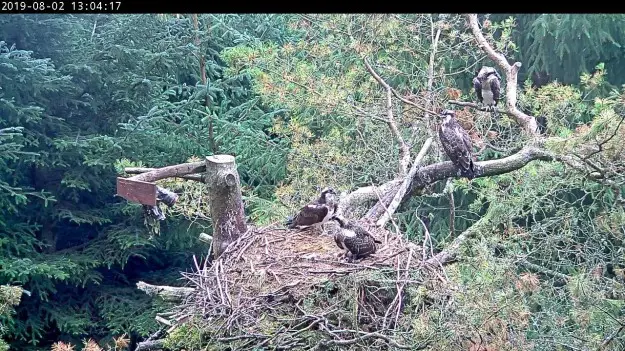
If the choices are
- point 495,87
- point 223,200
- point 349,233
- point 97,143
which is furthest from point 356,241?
point 97,143

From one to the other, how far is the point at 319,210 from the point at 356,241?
609 millimetres

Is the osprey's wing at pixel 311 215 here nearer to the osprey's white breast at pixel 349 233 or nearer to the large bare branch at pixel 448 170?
the large bare branch at pixel 448 170

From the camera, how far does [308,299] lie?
2.83 metres

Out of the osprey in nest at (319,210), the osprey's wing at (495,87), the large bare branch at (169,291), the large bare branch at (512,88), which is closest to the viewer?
the large bare branch at (169,291)

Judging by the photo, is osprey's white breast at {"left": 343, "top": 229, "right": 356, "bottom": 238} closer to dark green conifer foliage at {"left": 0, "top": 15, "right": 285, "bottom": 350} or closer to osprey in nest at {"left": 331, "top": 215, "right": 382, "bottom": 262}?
osprey in nest at {"left": 331, "top": 215, "right": 382, "bottom": 262}

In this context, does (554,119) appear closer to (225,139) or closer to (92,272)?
(225,139)

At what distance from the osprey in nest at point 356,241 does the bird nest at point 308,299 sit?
0.15ft

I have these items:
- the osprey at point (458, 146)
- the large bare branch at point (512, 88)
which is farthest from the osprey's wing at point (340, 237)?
the large bare branch at point (512, 88)

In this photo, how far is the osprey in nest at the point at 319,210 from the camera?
3539mm

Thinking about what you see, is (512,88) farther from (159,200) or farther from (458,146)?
(159,200)

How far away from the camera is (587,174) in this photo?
3.52m

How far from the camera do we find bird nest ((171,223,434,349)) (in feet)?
8.75

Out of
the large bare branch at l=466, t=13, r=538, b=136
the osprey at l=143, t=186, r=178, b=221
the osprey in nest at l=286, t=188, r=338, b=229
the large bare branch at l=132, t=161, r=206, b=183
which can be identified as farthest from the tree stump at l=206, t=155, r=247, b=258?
the large bare branch at l=466, t=13, r=538, b=136
